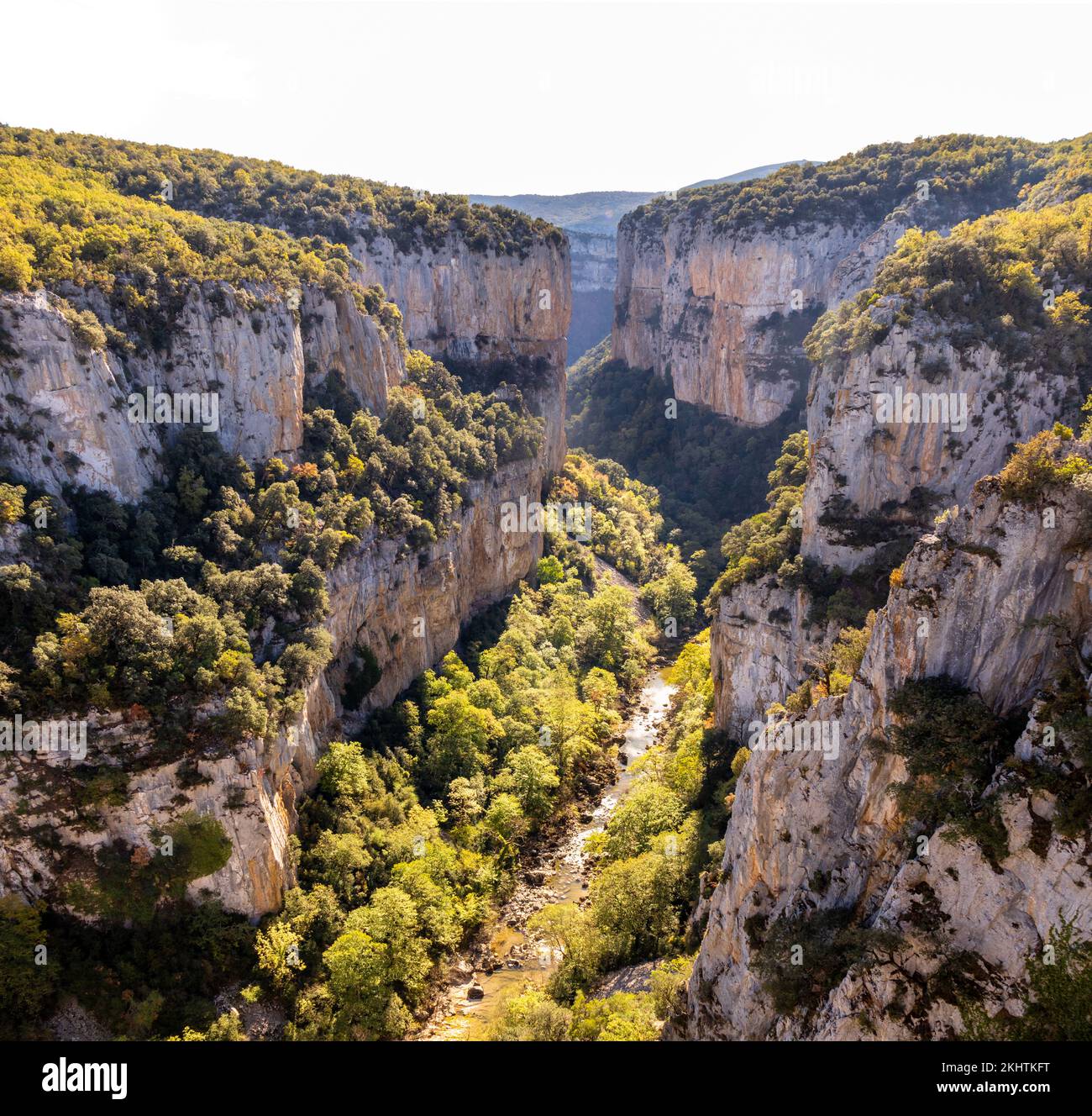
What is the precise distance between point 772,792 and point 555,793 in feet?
77.3

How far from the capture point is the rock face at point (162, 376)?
32.8m

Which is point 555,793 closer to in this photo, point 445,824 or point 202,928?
point 445,824


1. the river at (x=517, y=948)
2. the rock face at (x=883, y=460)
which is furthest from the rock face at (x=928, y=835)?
the rock face at (x=883, y=460)

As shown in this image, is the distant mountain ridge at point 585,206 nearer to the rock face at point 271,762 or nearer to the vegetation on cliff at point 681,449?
the vegetation on cliff at point 681,449

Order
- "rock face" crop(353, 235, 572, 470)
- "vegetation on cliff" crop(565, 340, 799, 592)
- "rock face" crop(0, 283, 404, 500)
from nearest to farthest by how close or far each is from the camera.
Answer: "rock face" crop(0, 283, 404, 500) < "rock face" crop(353, 235, 572, 470) < "vegetation on cliff" crop(565, 340, 799, 592)

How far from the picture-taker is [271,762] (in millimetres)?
32562

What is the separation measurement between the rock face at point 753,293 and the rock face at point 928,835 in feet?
205

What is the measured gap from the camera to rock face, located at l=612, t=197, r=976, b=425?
250 ft

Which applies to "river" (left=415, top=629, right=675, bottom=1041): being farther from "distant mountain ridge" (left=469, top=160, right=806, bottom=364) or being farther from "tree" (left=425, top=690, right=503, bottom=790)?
"distant mountain ridge" (left=469, top=160, right=806, bottom=364)

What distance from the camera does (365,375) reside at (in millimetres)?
55312


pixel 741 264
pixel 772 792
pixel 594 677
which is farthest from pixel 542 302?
pixel 772 792

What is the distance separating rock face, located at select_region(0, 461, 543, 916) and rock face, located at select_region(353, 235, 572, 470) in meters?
26.3

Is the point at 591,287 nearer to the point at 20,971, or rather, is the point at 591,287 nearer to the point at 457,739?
the point at 457,739

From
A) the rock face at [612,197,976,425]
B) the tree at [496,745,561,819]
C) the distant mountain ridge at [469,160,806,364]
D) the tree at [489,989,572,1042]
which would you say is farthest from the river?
the distant mountain ridge at [469,160,806,364]
